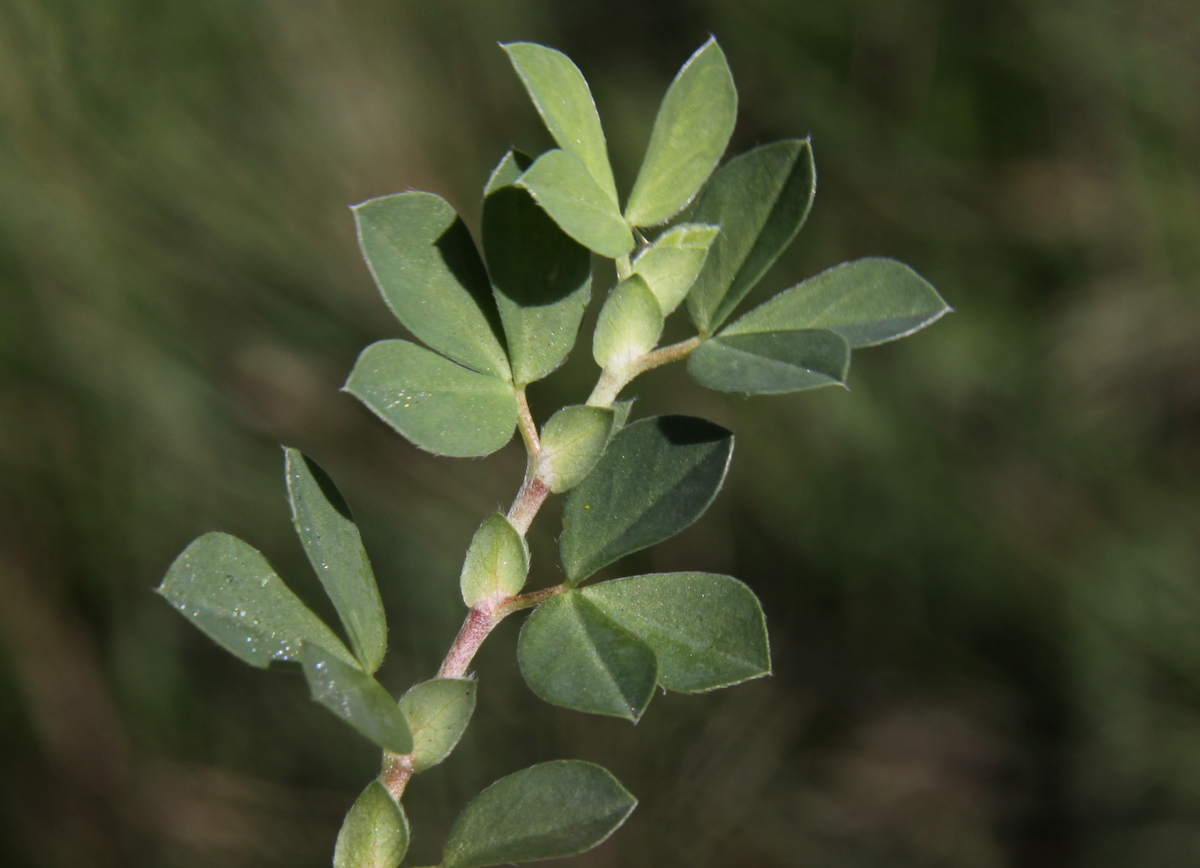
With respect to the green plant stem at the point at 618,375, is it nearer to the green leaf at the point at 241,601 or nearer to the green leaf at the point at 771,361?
the green leaf at the point at 771,361

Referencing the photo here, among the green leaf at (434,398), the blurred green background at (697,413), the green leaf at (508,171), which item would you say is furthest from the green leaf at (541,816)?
the blurred green background at (697,413)

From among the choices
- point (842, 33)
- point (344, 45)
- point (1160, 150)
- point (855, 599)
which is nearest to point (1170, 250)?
point (1160, 150)

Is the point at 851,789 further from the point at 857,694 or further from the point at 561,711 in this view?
the point at 561,711

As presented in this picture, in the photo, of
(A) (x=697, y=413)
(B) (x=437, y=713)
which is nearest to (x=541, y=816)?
(B) (x=437, y=713)

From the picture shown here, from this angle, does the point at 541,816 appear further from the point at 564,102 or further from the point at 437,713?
the point at 564,102

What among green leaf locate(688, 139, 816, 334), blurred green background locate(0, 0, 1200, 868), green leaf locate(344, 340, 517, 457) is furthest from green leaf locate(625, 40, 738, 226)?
blurred green background locate(0, 0, 1200, 868)

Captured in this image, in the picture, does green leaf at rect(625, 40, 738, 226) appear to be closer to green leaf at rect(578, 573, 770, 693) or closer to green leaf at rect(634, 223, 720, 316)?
green leaf at rect(634, 223, 720, 316)
